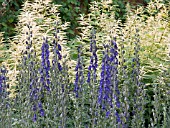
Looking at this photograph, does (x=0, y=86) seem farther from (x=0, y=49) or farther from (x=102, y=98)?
(x=0, y=49)

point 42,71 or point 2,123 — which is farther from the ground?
point 42,71

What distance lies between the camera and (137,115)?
13.1 ft

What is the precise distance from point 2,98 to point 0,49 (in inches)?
98.0

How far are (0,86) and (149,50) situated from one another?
2839 millimetres

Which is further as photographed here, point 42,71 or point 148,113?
point 148,113

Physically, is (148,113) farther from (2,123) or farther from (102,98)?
(2,123)

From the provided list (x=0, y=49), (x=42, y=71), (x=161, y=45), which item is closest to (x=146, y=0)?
(x=161, y=45)

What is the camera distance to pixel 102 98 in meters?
3.91

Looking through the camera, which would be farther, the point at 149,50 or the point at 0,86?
the point at 149,50

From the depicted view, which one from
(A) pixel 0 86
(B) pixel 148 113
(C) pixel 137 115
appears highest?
(A) pixel 0 86

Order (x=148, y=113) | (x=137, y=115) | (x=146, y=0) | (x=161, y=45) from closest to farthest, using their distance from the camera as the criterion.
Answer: (x=137, y=115), (x=148, y=113), (x=161, y=45), (x=146, y=0)

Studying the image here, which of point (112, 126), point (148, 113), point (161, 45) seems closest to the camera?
point (112, 126)

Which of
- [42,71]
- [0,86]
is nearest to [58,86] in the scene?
[42,71]

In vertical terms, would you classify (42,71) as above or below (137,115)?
above
